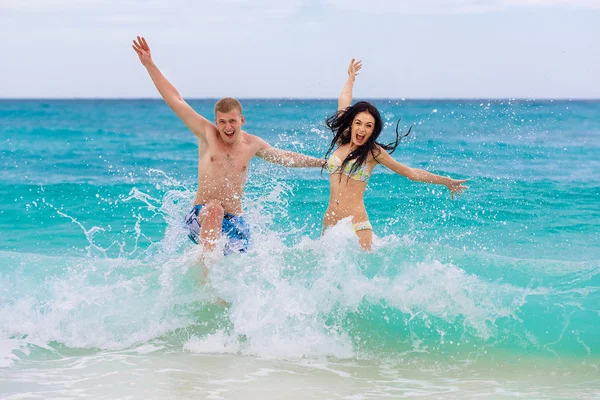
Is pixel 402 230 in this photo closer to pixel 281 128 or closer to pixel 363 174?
pixel 363 174

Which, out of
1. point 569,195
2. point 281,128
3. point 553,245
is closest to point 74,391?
point 553,245

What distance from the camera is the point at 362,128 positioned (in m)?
6.51

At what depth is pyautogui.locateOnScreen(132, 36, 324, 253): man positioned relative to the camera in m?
6.36

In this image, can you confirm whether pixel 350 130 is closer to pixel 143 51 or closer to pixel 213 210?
pixel 213 210

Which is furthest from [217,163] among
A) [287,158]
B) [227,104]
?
[287,158]

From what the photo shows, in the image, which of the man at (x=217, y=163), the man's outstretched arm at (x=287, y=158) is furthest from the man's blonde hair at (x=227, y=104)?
the man's outstretched arm at (x=287, y=158)

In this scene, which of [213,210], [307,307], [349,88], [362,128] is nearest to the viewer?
[307,307]

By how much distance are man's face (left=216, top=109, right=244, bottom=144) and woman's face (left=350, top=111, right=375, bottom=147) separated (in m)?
1.02

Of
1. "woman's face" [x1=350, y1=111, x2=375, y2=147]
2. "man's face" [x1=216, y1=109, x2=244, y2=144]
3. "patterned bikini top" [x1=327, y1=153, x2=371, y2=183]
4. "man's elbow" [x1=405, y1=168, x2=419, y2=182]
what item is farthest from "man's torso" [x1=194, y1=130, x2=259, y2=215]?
"man's elbow" [x1=405, y1=168, x2=419, y2=182]

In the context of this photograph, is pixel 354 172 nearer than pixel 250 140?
Yes

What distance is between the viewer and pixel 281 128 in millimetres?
30672

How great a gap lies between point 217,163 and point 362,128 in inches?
51.9

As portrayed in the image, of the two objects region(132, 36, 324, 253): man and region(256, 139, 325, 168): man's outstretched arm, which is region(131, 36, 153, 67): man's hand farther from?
region(256, 139, 325, 168): man's outstretched arm

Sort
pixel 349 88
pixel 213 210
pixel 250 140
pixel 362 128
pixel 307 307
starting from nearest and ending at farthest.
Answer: pixel 307 307
pixel 213 210
pixel 362 128
pixel 250 140
pixel 349 88
